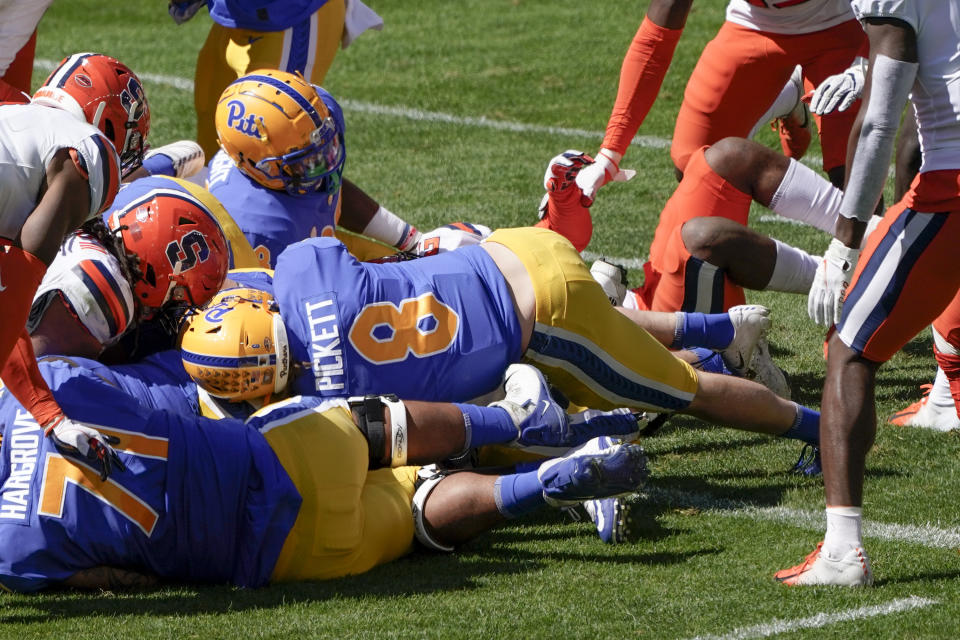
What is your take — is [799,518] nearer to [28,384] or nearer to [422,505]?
[422,505]

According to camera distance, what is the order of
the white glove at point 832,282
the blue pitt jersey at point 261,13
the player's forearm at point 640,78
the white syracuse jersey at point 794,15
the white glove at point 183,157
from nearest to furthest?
the white glove at point 832,282 < the white glove at point 183,157 < the player's forearm at point 640,78 < the white syracuse jersey at point 794,15 < the blue pitt jersey at point 261,13

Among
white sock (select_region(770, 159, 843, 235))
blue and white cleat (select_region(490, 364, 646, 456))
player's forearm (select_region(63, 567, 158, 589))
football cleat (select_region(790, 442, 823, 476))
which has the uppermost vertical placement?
white sock (select_region(770, 159, 843, 235))

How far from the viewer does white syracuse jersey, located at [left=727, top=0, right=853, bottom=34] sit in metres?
6.18

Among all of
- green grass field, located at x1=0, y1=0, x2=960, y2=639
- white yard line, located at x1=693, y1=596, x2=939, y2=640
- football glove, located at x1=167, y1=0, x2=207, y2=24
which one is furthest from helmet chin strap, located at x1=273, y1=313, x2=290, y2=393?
football glove, located at x1=167, y1=0, x2=207, y2=24

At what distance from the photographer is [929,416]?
524 cm

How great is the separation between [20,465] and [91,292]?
0.59 metres

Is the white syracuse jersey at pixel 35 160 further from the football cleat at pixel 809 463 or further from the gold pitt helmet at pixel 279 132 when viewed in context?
the football cleat at pixel 809 463

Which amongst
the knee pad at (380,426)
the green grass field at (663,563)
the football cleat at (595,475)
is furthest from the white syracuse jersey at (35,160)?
the football cleat at (595,475)

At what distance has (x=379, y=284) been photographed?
14.2ft

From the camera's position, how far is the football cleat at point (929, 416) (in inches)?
204

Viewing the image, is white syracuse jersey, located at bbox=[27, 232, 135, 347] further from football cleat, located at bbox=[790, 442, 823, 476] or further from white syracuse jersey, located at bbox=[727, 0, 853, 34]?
white syracuse jersey, located at bbox=[727, 0, 853, 34]

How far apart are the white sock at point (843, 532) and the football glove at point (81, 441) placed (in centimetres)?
186

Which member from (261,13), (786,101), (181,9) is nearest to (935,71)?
(786,101)

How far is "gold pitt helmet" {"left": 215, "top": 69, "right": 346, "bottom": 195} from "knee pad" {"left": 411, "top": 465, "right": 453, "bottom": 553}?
1453mm
